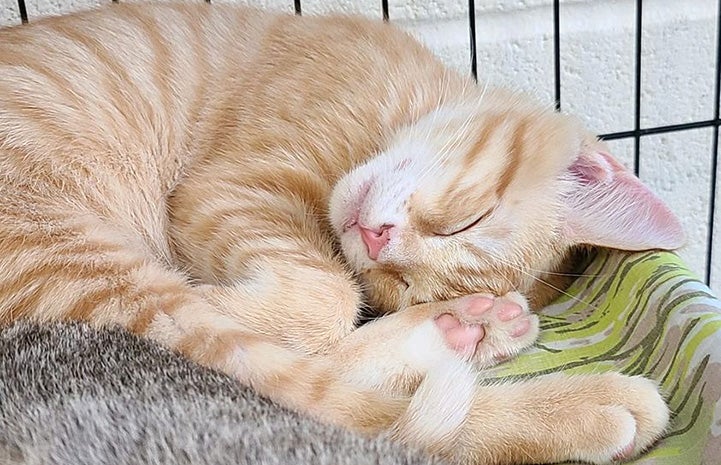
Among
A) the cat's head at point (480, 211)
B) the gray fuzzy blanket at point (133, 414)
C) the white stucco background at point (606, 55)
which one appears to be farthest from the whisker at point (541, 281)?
the white stucco background at point (606, 55)

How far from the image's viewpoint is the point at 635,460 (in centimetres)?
91

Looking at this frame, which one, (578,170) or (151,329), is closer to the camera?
(151,329)

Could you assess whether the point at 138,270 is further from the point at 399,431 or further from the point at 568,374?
the point at 568,374

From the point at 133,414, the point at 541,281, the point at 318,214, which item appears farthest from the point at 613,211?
the point at 133,414

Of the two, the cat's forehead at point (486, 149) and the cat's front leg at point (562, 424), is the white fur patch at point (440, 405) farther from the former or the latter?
the cat's forehead at point (486, 149)

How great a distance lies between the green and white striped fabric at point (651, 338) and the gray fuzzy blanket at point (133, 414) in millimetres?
342

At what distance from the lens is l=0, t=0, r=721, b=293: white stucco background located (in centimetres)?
168

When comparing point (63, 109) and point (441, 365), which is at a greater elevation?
point (63, 109)

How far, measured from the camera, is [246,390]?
2.89 ft

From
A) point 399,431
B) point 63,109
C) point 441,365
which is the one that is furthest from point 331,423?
point 63,109

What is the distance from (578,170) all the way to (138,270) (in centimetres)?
63

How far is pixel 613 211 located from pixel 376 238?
0.34 metres

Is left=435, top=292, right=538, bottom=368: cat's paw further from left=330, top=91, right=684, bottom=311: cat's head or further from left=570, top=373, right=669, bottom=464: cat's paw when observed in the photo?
left=570, top=373, right=669, bottom=464: cat's paw

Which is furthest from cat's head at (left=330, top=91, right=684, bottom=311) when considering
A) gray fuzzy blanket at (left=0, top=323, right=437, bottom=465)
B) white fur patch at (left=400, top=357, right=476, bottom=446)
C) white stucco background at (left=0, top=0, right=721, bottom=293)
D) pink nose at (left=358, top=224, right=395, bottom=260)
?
white stucco background at (left=0, top=0, right=721, bottom=293)
